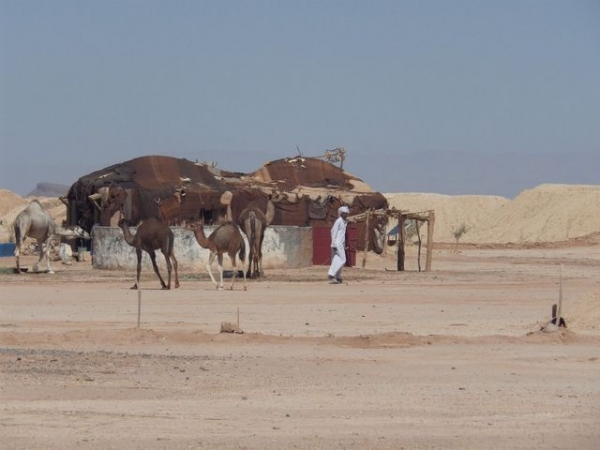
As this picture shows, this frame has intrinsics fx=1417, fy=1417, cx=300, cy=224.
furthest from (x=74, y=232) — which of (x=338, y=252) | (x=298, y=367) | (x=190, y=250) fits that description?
(x=298, y=367)

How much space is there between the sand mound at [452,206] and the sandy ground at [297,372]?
91.7 meters

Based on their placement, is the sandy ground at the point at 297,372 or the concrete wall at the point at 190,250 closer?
the sandy ground at the point at 297,372

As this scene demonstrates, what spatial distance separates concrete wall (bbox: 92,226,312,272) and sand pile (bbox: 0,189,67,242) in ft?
72.7

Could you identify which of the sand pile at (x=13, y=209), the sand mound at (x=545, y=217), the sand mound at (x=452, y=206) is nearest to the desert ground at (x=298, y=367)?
the sand pile at (x=13, y=209)

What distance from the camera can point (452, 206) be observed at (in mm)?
127500

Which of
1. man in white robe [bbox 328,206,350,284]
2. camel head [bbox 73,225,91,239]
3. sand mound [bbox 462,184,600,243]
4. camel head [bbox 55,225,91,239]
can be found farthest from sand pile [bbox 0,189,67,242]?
man in white robe [bbox 328,206,350,284]

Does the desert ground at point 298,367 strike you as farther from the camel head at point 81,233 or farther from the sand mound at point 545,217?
the sand mound at point 545,217

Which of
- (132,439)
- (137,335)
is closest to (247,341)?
(137,335)

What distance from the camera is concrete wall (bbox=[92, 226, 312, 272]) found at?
34969mm

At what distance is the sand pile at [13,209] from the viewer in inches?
2475

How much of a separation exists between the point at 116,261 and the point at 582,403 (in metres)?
23.7

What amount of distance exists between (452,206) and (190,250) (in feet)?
308

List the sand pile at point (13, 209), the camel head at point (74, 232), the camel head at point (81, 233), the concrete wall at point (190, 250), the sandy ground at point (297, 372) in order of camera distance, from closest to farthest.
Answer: the sandy ground at point (297, 372) < the concrete wall at point (190, 250) < the camel head at point (74, 232) < the camel head at point (81, 233) < the sand pile at point (13, 209)

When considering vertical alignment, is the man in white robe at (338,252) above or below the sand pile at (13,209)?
below
